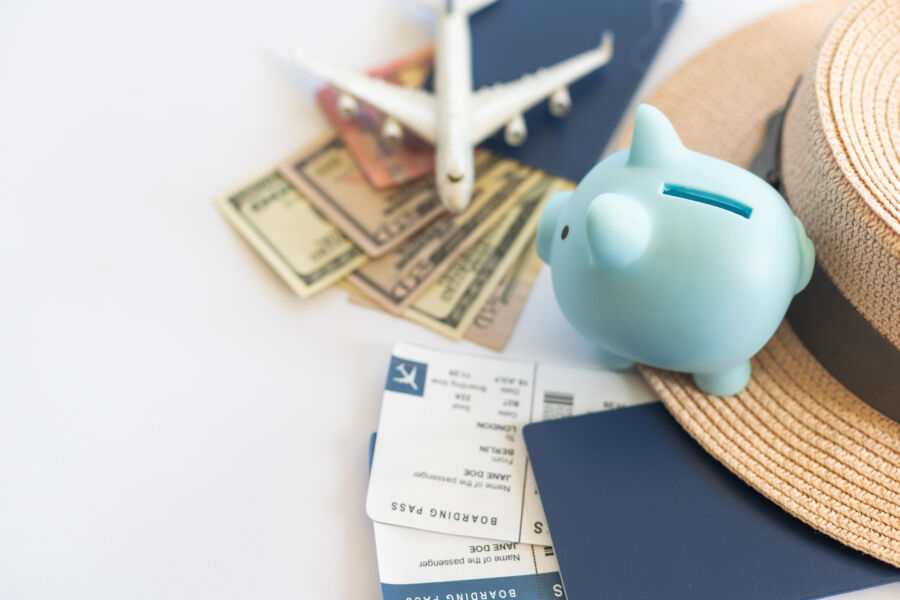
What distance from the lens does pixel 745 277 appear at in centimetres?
46

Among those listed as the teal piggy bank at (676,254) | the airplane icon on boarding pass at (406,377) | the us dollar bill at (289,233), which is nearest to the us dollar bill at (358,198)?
the us dollar bill at (289,233)

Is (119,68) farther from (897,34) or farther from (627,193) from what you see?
(897,34)

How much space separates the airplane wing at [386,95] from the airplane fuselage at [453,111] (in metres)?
0.01

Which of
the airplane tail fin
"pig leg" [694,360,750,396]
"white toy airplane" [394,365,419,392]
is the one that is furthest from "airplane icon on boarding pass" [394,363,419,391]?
the airplane tail fin

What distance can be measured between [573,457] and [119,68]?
679 millimetres

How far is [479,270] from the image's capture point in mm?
689

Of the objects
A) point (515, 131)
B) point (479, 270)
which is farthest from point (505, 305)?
point (515, 131)

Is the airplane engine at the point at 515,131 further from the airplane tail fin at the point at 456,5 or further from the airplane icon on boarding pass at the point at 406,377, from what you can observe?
the airplane icon on boarding pass at the point at 406,377

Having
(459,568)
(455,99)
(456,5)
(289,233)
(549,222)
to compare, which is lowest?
(459,568)

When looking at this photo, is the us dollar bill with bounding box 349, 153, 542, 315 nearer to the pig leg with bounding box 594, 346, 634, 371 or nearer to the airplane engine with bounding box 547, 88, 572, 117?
the airplane engine with bounding box 547, 88, 572, 117

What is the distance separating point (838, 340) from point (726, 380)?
0.09 metres

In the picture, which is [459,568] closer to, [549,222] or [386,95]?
[549,222]

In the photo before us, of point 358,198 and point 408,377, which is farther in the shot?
point 358,198

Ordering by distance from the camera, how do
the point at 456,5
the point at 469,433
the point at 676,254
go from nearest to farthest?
the point at 676,254
the point at 469,433
the point at 456,5
